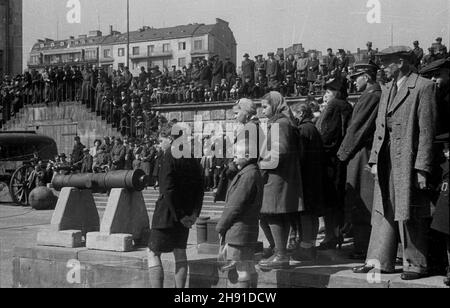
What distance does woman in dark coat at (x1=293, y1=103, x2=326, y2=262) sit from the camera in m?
6.28

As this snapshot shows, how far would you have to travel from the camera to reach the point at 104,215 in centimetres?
780

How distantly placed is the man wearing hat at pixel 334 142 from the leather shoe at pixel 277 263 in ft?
3.40

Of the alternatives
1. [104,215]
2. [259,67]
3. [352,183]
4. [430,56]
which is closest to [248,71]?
[259,67]

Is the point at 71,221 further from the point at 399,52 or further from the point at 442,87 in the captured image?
the point at 442,87

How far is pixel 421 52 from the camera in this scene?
15.3 meters

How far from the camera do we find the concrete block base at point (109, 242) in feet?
24.2

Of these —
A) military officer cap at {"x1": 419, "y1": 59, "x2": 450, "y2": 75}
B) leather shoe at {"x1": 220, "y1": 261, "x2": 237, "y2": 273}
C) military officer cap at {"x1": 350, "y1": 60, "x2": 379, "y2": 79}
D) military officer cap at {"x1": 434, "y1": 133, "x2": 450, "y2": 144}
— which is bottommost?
leather shoe at {"x1": 220, "y1": 261, "x2": 237, "y2": 273}

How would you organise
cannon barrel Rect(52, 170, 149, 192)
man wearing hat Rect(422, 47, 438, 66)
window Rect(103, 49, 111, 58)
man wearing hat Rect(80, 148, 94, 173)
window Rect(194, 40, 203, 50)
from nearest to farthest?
cannon barrel Rect(52, 170, 149, 192) → man wearing hat Rect(422, 47, 438, 66) → man wearing hat Rect(80, 148, 94, 173) → window Rect(194, 40, 203, 50) → window Rect(103, 49, 111, 58)

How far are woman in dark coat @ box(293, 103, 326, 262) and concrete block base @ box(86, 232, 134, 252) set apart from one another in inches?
85.2

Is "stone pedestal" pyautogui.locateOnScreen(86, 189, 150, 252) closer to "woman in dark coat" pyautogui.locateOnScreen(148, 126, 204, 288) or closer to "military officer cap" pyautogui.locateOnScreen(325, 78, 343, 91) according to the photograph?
"woman in dark coat" pyautogui.locateOnScreen(148, 126, 204, 288)

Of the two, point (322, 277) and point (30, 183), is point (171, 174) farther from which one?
point (30, 183)

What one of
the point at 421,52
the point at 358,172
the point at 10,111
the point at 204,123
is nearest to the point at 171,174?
the point at 358,172

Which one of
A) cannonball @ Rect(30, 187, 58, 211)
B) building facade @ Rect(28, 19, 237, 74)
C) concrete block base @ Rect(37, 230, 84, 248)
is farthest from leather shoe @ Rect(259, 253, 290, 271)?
building facade @ Rect(28, 19, 237, 74)
